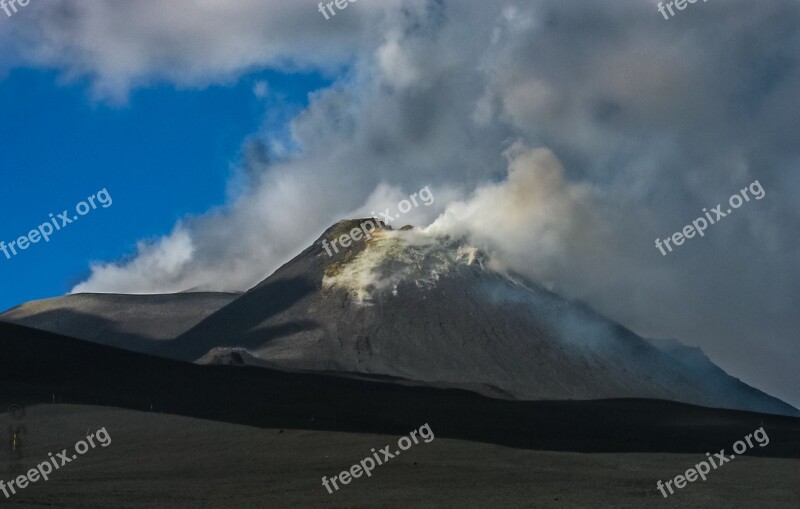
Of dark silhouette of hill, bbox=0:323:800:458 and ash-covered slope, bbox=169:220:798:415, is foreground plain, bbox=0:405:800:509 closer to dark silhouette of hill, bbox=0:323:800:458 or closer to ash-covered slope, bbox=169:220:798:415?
dark silhouette of hill, bbox=0:323:800:458

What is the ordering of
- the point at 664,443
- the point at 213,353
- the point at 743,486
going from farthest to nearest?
1. the point at 213,353
2. the point at 664,443
3. the point at 743,486

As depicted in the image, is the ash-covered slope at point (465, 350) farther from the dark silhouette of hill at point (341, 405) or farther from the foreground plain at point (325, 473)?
the foreground plain at point (325, 473)

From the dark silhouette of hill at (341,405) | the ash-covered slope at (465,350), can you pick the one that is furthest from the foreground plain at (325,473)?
the ash-covered slope at (465,350)

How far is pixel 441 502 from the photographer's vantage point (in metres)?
41.6

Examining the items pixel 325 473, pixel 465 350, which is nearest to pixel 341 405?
pixel 325 473

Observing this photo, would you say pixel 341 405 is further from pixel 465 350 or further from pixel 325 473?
pixel 465 350

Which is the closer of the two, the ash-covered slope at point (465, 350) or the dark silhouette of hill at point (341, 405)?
the dark silhouette of hill at point (341, 405)

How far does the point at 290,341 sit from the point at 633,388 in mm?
56305

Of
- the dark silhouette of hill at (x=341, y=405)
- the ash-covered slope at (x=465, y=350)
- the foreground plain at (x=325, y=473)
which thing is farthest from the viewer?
the ash-covered slope at (x=465, y=350)

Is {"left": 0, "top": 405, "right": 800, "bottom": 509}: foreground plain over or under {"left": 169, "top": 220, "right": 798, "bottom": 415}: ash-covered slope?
under

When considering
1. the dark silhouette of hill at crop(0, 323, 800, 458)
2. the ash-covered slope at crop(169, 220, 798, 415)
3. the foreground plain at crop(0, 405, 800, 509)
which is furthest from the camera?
the ash-covered slope at crop(169, 220, 798, 415)

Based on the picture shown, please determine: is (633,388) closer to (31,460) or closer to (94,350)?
(94,350)

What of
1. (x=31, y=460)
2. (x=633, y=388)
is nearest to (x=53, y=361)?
(x=31, y=460)

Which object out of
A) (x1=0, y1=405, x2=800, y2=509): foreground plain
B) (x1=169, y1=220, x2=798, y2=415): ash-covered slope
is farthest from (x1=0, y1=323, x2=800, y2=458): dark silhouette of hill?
(x1=169, y1=220, x2=798, y2=415): ash-covered slope
